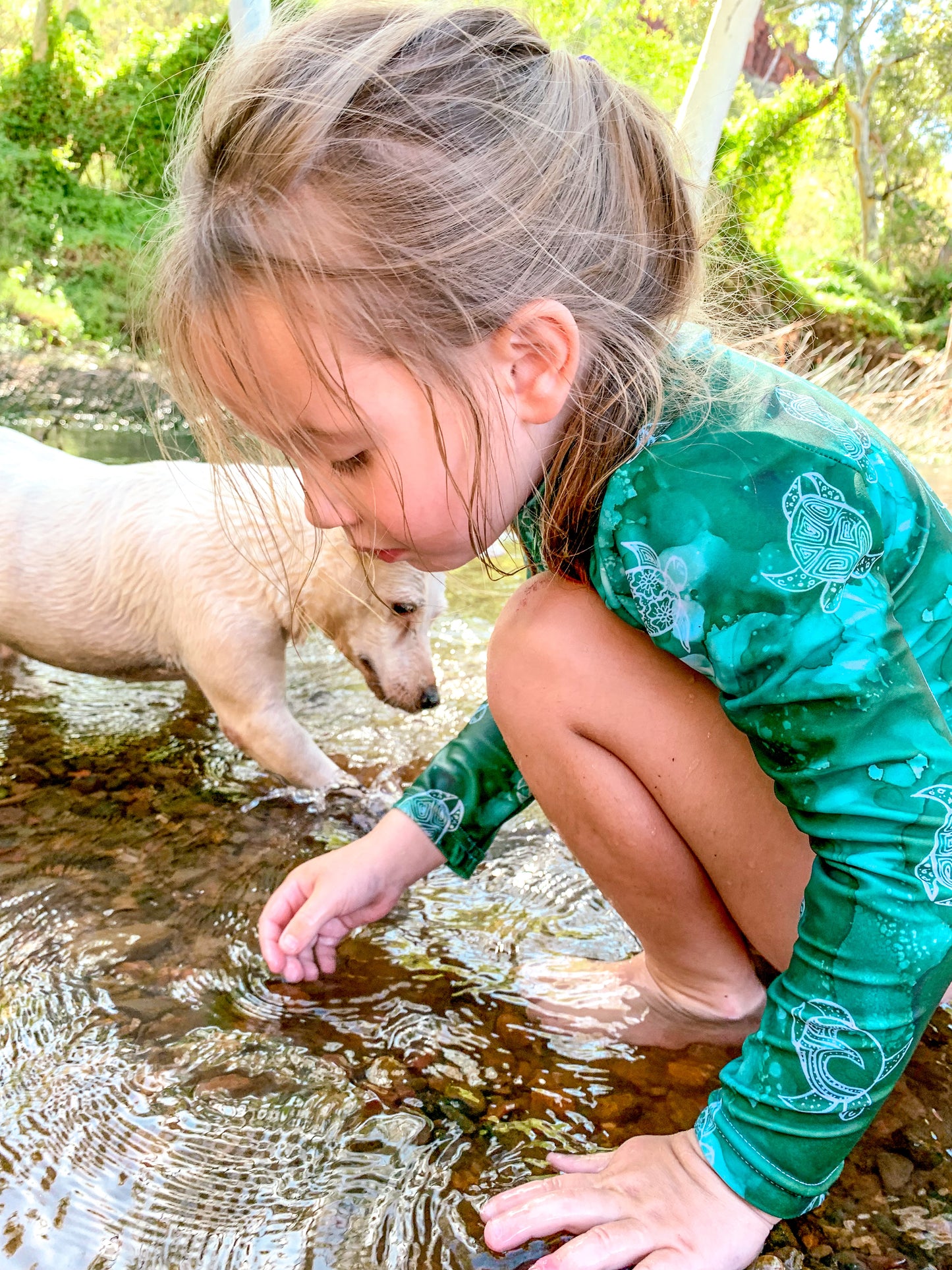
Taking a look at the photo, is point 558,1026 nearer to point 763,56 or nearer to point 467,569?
point 467,569

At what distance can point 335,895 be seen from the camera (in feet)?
5.68

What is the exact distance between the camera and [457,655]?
3.61 metres

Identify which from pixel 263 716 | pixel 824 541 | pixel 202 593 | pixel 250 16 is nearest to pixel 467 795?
pixel 824 541

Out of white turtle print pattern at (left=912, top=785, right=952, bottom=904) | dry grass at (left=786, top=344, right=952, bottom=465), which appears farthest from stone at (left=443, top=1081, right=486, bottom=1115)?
dry grass at (left=786, top=344, right=952, bottom=465)

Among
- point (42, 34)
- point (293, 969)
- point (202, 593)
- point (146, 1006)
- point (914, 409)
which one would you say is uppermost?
point (293, 969)

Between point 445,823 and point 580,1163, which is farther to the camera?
point 445,823

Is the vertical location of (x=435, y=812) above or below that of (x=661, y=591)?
below

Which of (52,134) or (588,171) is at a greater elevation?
(588,171)

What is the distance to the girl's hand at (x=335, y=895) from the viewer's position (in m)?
1.70

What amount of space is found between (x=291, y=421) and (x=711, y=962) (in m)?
1.02

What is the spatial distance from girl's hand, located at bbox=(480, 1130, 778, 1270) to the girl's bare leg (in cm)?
39

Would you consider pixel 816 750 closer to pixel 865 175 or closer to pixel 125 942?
pixel 125 942

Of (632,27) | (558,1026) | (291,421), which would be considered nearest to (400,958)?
(558,1026)

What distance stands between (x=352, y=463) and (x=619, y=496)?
1.12 ft
